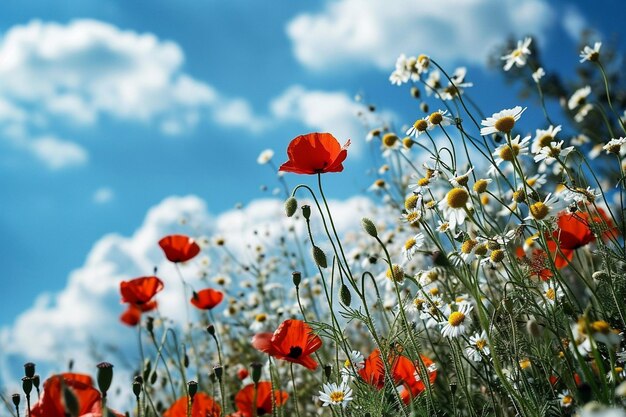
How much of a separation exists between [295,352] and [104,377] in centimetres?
60

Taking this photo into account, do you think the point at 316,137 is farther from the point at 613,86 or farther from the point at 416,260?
the point at 613,86

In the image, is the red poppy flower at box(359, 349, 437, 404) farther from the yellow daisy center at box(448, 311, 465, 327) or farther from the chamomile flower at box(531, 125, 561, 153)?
the chamomile flower at box(531, 125, 561, 153)

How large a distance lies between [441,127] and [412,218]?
16.7 inches

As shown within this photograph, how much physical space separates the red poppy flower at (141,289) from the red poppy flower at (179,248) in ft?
0.67

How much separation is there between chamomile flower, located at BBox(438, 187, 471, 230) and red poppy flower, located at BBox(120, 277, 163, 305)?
1473 millimetres

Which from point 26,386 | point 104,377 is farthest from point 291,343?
point 26,386

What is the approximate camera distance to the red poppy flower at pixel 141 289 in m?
2.77

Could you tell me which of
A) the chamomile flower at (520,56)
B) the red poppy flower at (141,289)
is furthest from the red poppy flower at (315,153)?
the chamomile flower at (520,56)

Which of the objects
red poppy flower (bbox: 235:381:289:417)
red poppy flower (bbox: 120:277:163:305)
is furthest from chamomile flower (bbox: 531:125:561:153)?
red poppy flower (bbox: 120:277:163:305)

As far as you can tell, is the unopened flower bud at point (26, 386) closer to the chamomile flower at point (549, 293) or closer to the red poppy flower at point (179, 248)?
the red poppy flower at point (179, 248)

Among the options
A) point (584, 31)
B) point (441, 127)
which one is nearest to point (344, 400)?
point (441, 127)

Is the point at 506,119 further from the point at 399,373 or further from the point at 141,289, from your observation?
the point at 141,289

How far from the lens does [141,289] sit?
2.79m

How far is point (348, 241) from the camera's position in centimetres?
461
